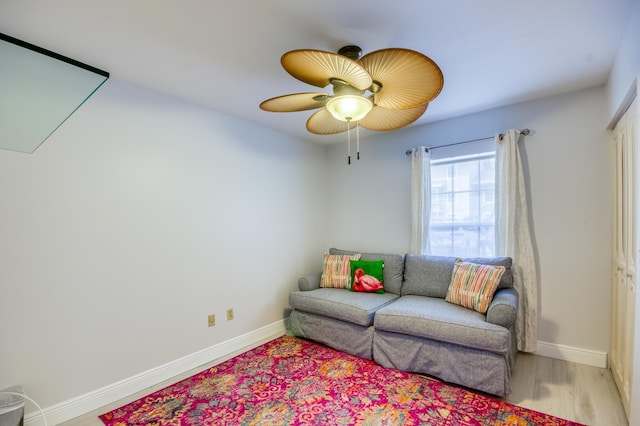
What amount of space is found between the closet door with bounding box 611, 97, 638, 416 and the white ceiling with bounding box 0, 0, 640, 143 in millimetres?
595

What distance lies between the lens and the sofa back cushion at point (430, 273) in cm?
307

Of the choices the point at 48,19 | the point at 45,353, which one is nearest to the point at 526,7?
the point at 48,19

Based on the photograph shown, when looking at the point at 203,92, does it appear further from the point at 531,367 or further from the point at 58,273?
the point at 531,367

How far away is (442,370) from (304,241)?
85.5 inches

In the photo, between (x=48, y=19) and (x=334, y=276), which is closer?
(x=48, y=19)

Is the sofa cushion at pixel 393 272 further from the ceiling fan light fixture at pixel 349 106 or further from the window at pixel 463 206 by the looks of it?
the ceiling fan light fixture at pixel 349 106

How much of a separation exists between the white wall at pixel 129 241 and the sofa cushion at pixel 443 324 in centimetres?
150

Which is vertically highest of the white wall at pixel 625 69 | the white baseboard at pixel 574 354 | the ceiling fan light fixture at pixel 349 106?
the white wall at pixel 625 69

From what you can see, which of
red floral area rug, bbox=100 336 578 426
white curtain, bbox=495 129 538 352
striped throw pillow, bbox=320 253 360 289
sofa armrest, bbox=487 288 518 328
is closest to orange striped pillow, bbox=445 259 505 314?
sofa armrest, bbox=487 288 518 328

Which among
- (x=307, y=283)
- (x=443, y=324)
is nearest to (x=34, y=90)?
(x=307, y=283)

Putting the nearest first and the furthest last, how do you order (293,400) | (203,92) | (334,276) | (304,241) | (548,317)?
(293,400), (203,92), (548,317), (334,276), (304,241)

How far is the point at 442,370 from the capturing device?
243 centimetres

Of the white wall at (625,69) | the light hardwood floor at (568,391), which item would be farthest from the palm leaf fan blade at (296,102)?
the light hardwood floor at (568,391)

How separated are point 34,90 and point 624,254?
4.09 meters
